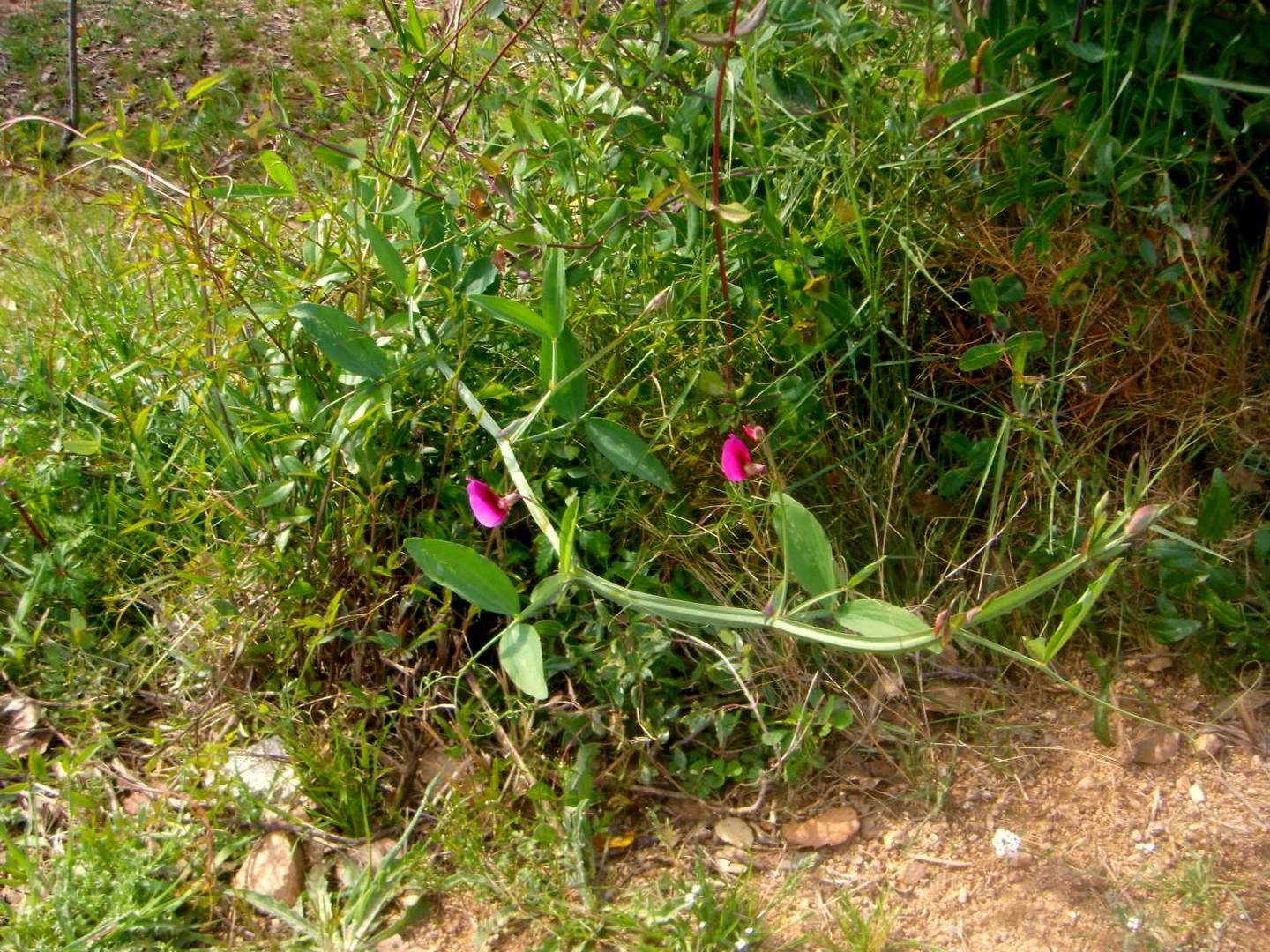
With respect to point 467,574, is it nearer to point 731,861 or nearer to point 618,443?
point 618,443

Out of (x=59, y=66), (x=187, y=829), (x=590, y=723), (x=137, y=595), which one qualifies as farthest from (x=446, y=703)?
(x=59, y=66)

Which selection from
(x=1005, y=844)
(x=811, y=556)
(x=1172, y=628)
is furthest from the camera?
(x=1172, y=628)

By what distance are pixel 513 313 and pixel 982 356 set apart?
75cm

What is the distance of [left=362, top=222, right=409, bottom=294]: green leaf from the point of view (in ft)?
5.23

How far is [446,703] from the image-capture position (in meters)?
1.77

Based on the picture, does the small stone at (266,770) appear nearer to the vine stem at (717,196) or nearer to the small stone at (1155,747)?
the vine stem at (717,196)

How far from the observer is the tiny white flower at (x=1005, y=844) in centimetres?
159

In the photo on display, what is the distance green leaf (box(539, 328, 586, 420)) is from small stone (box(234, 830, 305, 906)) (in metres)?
0.78

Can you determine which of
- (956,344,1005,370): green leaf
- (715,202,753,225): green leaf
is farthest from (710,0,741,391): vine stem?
(956,344,1005,370): green leaf

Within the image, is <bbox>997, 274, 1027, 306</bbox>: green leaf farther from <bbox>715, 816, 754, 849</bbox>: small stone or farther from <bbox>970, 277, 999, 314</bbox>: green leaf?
<bbox>715, 816, 754, 849</bbox>: small stone

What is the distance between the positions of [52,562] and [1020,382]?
5.61 feet

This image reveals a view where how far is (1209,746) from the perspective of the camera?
1722 millimetres

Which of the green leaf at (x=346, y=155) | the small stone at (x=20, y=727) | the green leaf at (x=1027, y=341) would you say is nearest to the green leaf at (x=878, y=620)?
the green leaf at (x=1027, y=341)

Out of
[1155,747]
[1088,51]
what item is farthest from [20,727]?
[1088,51]
